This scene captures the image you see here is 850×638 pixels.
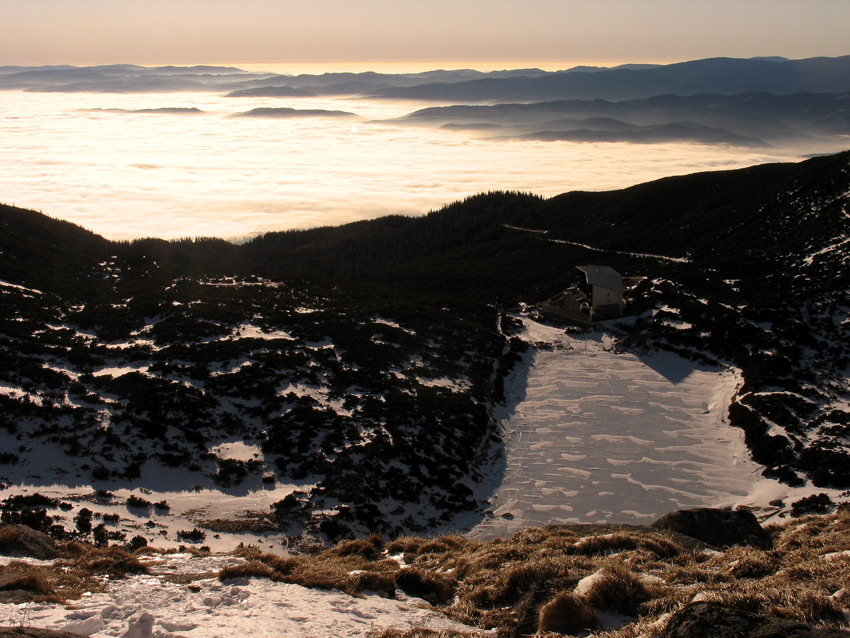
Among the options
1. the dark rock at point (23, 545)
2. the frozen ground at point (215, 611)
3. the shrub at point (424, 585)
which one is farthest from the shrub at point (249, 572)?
the dark rock at point (23, 545)

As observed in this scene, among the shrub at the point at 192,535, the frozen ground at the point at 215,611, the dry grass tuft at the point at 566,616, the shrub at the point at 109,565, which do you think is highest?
the dry grass tuft at the point at 566,616

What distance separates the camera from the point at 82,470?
749 inches

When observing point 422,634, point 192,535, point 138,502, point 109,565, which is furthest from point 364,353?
point 422,634

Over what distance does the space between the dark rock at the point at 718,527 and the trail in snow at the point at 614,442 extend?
6811 millimetres

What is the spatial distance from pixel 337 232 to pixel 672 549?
113 metres

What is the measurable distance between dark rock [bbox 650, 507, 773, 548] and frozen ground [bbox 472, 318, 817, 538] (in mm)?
6758

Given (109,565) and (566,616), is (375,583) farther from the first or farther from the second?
(109,565)

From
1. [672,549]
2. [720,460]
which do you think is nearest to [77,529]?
[672,549]

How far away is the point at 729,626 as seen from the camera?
5.52 metres

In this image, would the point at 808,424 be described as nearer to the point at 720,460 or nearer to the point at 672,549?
the point at 720,460

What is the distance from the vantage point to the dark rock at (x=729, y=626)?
205 inches

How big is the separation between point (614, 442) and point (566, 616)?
21.4m

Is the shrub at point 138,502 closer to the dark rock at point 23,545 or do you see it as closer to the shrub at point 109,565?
the dark rock at point 23,545

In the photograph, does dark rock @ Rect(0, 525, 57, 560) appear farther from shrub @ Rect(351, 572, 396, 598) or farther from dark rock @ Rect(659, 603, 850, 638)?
dark rock @ Rect(659, 603, 850, 638)
